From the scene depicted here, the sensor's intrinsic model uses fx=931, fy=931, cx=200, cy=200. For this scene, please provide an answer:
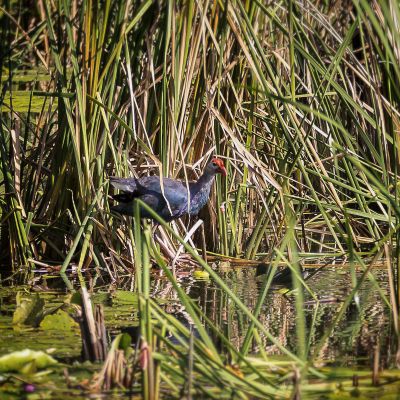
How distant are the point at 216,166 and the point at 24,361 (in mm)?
2339

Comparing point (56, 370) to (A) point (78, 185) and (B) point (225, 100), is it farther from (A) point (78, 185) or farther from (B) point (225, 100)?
(B) point (225, 100)

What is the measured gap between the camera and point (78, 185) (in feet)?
16.3

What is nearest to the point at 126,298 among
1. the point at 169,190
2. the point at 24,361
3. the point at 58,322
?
the point at 58,322

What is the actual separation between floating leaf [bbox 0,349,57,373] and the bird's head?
2.27 m

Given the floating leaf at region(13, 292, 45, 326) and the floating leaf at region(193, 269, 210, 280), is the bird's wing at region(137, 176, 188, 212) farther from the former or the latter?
the floating leaf at region(13, 292, 45, 326)

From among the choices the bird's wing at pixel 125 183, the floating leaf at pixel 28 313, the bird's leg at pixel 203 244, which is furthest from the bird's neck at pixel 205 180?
the floating leaf at pixel 28 313

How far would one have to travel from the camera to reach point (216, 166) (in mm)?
5199

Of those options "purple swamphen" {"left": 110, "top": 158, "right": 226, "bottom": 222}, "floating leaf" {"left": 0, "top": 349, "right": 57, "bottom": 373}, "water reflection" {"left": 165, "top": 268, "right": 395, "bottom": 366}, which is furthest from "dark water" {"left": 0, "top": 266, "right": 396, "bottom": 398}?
"purple swamphen" {"left": 110, "top": 158, "right": 226, "bottom": 222}

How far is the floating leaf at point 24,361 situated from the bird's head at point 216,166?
2271mm

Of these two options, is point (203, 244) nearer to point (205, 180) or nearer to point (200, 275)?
point (200, 275)

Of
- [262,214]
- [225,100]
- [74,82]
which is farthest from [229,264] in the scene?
[74,82]

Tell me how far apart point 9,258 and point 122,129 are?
0.93 metres

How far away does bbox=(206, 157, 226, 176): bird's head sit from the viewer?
5.20 metres

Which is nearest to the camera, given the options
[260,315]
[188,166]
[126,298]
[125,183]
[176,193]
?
[260,315]
